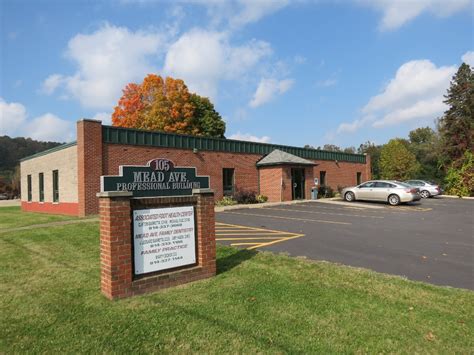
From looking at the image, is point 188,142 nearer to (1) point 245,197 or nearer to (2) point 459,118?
(1) point 245,197

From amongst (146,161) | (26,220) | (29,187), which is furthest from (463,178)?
(29,187)

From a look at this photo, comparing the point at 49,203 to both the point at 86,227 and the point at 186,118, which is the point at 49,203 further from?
the point at 186,118

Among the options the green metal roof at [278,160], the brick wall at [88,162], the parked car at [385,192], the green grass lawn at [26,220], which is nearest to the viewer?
the green grass lawn at [26,220]

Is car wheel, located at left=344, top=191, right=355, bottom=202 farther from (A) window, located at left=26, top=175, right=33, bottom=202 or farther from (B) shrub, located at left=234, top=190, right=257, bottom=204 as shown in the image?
(A) window, located at left=26, top=175, right=33, bottom=202

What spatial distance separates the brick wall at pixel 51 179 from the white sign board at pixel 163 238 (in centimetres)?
1331

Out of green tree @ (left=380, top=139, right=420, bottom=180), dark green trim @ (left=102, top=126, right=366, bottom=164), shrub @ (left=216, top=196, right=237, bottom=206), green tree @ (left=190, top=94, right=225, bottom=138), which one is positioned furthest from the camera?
green tree @ (left=380, top=139, right=420, bottom=180)

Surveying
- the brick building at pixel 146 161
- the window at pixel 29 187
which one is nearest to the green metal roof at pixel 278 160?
the brick building at pixel 146 161

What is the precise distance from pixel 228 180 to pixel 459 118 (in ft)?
105

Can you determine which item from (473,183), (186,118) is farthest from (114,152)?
(473,183)

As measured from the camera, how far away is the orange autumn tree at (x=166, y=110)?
39344 mm

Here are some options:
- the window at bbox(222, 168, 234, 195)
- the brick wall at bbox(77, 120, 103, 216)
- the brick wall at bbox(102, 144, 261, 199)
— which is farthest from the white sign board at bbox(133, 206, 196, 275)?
the window at bbox(222, 168, 234, 195)

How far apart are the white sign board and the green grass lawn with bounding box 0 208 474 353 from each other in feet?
1.52

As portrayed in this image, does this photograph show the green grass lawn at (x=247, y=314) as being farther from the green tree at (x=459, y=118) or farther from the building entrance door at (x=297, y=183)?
the green tree at (x=459, y=118)

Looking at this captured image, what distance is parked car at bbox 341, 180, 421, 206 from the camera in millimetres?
20094
